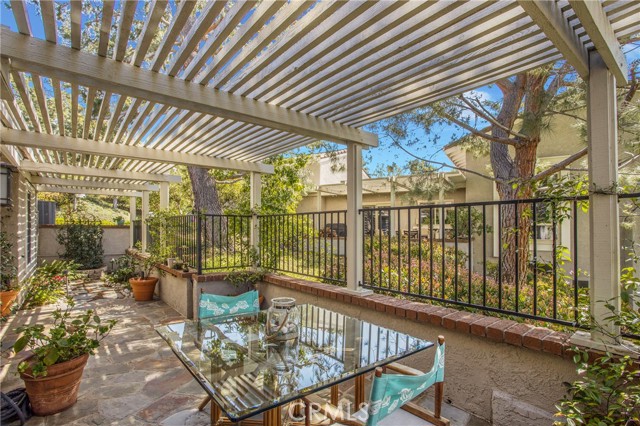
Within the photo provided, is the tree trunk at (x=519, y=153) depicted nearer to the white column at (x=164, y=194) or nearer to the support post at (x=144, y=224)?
the white column at (x=164, y=194)

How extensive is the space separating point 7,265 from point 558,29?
6.71 meters

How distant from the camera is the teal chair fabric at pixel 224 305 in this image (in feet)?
9.29

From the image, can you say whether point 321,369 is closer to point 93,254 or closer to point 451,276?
point 451,276

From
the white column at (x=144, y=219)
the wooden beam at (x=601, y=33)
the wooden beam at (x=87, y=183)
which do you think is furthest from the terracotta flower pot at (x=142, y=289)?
the wooden beam at (x=601, y=33)

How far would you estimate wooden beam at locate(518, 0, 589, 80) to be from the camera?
5.25 feet

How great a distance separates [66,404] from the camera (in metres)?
2.58

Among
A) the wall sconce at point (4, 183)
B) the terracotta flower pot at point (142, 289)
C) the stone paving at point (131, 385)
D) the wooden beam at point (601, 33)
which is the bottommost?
the stone paving at point (131, 385)

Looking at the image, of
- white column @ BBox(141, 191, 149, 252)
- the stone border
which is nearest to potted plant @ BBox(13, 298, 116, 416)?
the stone border

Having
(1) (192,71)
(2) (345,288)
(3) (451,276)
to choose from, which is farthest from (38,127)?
(3) (451,276)

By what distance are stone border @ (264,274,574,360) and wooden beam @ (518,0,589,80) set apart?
1.68 meters

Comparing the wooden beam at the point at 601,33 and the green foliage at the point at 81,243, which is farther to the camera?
the green foliage at the point at 81,243

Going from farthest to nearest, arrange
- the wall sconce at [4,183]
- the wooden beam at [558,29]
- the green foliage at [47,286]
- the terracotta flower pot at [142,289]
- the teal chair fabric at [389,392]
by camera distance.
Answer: the terracotta flower pot at [142,289] → the green foliage at [47,286] → the wall sconce at [4,183] → the wooden beam at [558,29] → the teal chair fabric at [389,392]

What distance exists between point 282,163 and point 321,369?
19.0 ft

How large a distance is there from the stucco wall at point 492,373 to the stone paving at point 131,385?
155 millimetres
